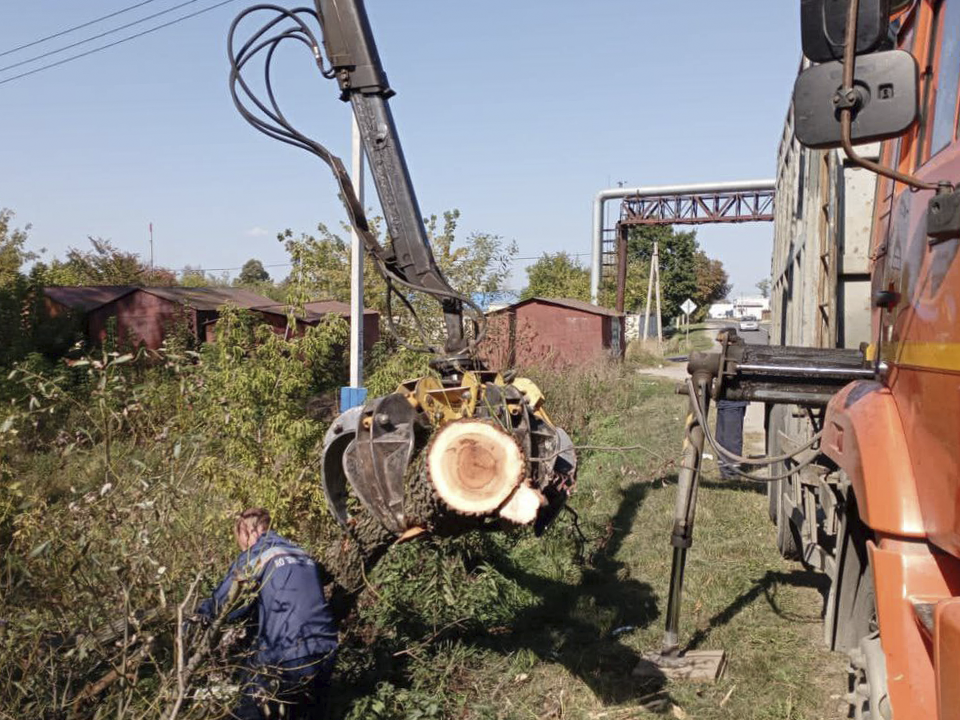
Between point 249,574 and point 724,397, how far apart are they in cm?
232

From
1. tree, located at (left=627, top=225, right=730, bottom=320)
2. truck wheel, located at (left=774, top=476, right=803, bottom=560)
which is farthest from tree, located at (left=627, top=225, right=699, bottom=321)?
truck wheel, located at (left=774, top=476, right=803, bottom=560)

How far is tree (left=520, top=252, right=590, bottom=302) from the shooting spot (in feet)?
106

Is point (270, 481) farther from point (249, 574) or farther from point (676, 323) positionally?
point (676, 323)

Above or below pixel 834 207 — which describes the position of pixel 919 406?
below

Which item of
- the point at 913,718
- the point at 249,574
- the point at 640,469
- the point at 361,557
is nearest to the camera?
the point at 913,718

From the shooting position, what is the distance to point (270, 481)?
5539 mm

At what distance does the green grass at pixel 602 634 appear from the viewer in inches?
179

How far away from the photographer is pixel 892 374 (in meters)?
2.77

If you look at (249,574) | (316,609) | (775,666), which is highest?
(249,574)

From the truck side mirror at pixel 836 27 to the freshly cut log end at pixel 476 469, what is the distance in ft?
5.74

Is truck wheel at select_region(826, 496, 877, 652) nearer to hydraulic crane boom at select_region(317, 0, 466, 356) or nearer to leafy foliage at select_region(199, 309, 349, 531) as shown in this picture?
hydraulic crane boom at select_region(317, 0, 466, 356)

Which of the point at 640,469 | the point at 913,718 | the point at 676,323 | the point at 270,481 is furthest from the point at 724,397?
the point at 676,323

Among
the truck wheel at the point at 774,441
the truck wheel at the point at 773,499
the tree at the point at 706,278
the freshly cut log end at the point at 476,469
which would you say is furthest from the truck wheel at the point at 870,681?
the tree at the point at 706,278

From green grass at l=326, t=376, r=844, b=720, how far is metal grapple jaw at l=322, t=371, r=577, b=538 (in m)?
1.28
